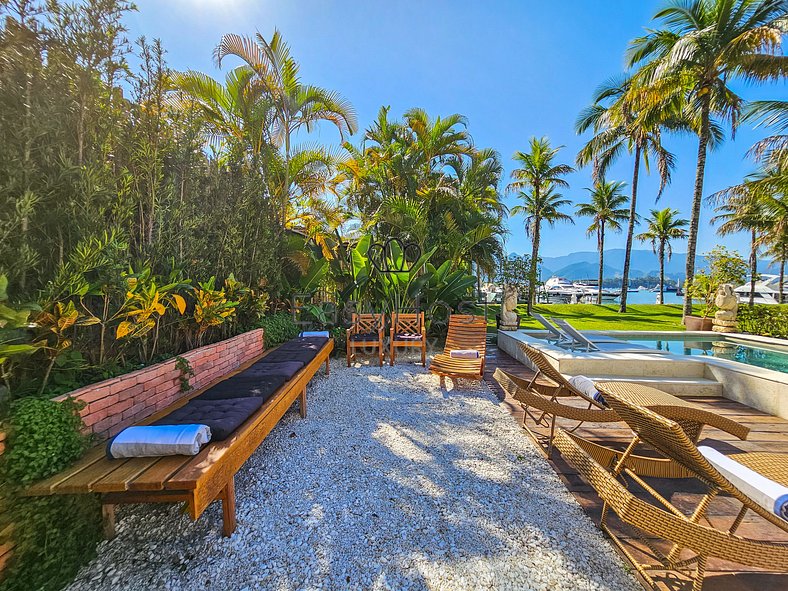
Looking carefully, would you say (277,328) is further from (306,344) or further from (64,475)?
(64,475)

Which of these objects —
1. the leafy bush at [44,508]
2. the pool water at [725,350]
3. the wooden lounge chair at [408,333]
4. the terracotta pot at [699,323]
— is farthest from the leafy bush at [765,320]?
the leafy bush at [44,508]

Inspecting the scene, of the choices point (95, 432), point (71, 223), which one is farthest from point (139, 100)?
point (95, 432)

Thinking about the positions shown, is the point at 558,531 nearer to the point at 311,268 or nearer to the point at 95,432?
the point at 95,432

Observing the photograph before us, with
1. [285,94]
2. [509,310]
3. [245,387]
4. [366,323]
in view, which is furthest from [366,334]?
[285,94]

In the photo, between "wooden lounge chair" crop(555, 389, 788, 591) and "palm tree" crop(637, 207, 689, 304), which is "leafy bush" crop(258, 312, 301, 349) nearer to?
"wooden lounge chair" crop(555, 389, 788, 591)

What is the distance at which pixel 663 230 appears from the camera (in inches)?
1207

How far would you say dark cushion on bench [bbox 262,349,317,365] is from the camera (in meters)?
4.70

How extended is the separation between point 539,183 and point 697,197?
9347 millimetres

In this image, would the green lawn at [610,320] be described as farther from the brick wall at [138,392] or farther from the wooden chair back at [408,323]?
the brick wall at [138,392]

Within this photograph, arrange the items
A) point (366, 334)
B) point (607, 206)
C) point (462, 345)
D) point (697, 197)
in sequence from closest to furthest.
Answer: point (462, 345)
point (366, 334)
point (697, 197)
point (607, 206)

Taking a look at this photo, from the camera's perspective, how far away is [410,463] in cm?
330

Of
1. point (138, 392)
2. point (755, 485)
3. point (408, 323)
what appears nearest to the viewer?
point (755, 485)

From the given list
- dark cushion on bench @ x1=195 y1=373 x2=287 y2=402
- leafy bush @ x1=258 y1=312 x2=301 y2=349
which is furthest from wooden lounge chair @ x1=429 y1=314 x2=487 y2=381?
leafy bush @ x1=258 y1=312 x2=301 y2=349

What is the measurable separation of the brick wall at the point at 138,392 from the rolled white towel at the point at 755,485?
4195mm
